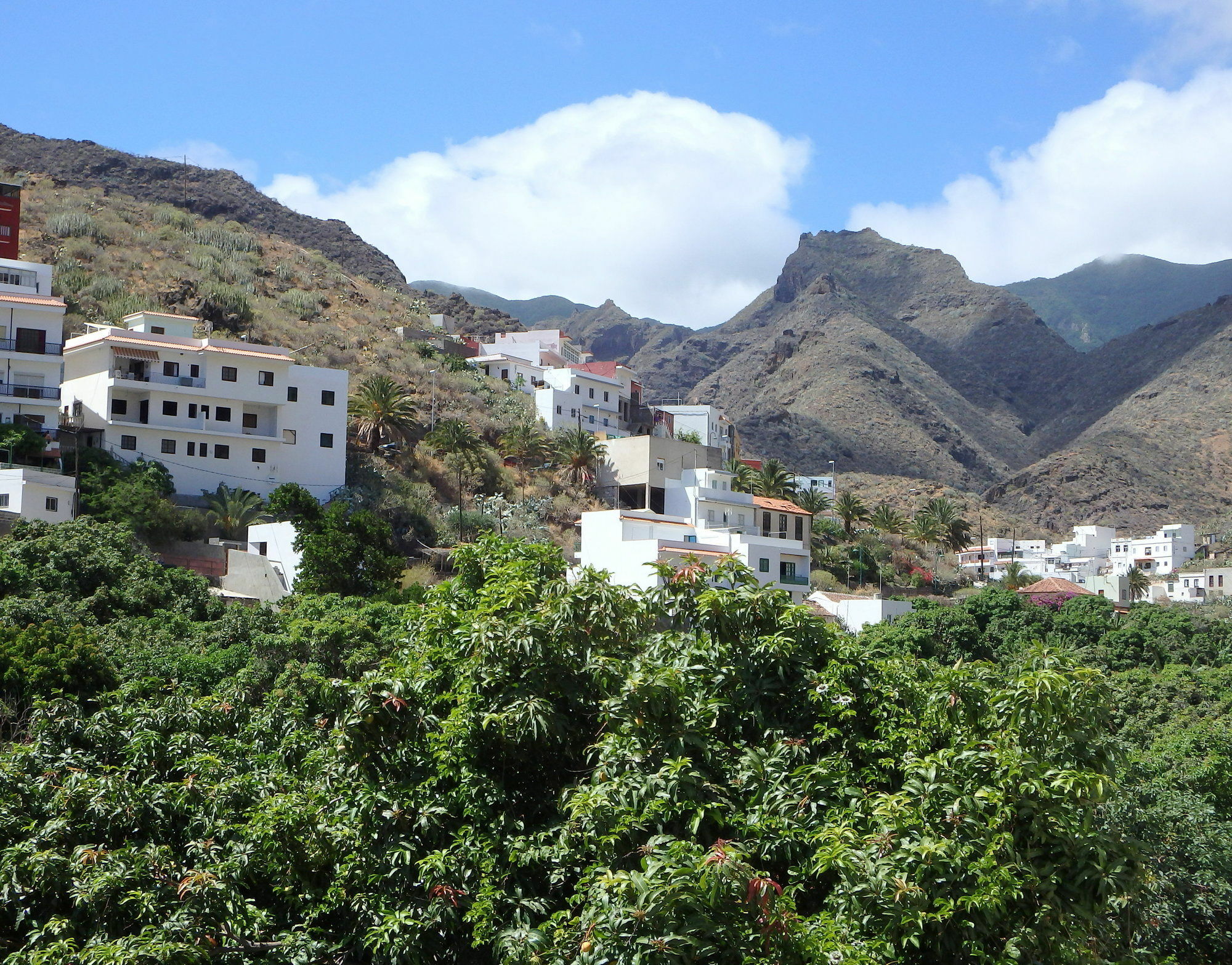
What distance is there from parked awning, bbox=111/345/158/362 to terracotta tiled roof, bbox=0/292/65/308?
2958mm

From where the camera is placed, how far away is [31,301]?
183 ft

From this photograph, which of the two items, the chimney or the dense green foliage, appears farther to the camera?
the chimney

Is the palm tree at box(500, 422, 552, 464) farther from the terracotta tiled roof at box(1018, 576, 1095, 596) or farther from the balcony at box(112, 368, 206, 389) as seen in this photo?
the terracotta tiled roof at box(1018, 576, 1095, 596)

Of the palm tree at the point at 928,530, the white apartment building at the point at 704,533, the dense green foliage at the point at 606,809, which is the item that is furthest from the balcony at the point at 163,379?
the palm tree at the point at 928,530

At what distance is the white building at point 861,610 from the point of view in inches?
2276

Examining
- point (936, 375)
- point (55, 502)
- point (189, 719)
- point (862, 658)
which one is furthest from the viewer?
point (936, 375)

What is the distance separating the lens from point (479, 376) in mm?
87938

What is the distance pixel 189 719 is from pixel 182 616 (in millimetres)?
21236

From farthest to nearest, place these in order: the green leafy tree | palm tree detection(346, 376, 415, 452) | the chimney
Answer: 1. the chimney
2. palm tree detection(346, 376, 415, 452)
3. the green leafy tree

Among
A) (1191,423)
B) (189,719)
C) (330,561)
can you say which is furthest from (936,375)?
(189,719)

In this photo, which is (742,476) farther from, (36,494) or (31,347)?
(36,494)

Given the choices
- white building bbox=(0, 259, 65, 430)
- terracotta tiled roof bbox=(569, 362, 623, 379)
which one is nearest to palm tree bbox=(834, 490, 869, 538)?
terracotta tiled roof bbox=(569, 362, 623, 379)

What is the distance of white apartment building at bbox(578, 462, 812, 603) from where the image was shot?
169 feet

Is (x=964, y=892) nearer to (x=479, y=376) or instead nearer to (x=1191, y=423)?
(x=479, y=376)
